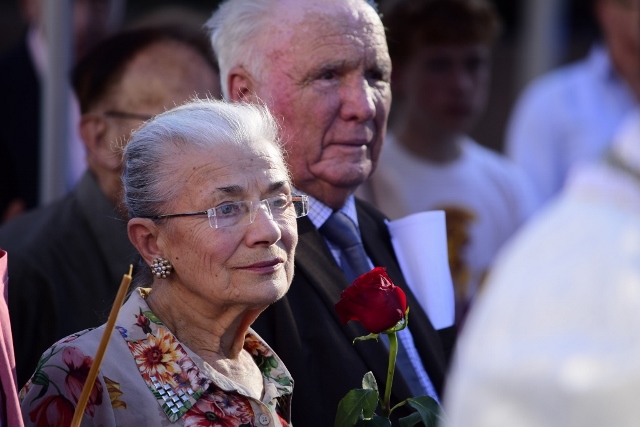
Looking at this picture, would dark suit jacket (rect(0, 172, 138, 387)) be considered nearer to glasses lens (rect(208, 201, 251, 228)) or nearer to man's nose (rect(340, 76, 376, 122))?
man's nose (rect(340, 76, 376, 122))

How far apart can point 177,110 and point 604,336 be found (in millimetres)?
1419

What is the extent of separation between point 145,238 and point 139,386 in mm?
378

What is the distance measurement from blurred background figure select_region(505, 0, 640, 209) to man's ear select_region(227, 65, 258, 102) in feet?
9.96

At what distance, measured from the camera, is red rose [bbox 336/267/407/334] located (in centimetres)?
226

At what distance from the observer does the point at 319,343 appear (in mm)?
2725

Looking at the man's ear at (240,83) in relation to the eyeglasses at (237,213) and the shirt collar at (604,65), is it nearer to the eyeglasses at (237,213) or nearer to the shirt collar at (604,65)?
the eyeglasses at (237,213)

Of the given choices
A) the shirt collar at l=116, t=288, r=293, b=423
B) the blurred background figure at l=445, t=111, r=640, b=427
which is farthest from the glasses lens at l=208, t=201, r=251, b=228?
the blurred background figure at l=445, t=111, r=640, b=427

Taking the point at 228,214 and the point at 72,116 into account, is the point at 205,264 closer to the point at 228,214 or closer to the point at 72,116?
the point at 228,214

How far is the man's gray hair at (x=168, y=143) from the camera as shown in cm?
238

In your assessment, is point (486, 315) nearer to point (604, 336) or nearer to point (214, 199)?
point (604, 336)

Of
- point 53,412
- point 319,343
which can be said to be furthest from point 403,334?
point 53,412

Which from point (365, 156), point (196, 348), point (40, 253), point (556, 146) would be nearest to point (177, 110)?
point (196, 348)

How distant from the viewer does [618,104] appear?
5852mm

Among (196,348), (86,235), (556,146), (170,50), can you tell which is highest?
(170,50)
